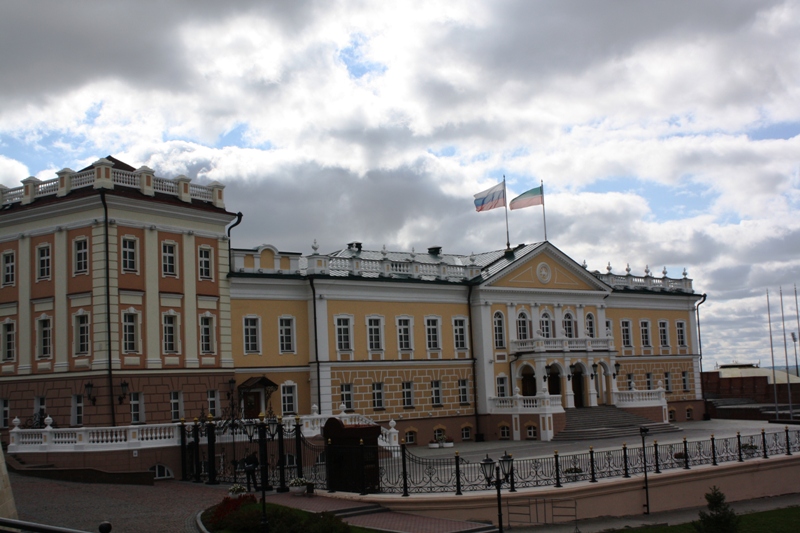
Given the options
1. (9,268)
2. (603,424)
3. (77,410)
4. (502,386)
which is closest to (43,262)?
(9,268)

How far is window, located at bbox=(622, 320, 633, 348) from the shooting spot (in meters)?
53.4

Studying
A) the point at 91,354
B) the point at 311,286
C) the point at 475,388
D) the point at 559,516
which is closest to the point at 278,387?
the point at 311,286

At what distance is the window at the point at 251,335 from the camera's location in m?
38.2

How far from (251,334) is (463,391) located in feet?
40.8

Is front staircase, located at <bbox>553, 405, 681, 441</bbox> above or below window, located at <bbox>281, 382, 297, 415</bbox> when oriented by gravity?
below

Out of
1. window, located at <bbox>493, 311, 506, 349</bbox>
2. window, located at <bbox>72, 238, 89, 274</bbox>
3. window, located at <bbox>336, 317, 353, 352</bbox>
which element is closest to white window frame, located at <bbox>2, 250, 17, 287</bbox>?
window, located at <bbox>72, 238, 89, 274</bbox>

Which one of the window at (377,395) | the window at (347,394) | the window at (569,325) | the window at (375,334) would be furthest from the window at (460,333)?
the window at (347,394)

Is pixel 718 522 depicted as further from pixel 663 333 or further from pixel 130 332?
pixel 663 333

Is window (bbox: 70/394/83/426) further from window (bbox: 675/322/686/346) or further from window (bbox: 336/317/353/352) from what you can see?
window (bbox: 675/322/686/346)

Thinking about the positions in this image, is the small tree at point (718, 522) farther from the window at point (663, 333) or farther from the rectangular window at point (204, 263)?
the window at point (663, 333)

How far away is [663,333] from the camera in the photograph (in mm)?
56094

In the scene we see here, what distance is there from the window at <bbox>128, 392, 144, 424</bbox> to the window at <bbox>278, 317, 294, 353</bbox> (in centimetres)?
755

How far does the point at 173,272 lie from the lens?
1389 inches

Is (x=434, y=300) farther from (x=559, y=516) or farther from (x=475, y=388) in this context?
(x=559, y=516)
